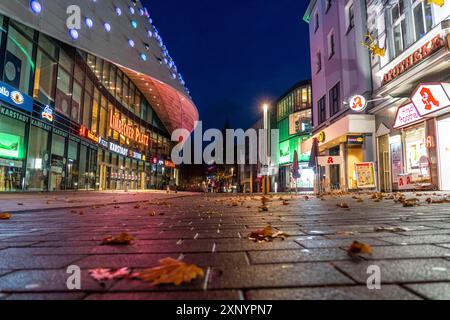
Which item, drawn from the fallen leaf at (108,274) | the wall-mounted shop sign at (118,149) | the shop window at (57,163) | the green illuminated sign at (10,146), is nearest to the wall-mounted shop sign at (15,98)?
the green illuminated sign at (10,146)

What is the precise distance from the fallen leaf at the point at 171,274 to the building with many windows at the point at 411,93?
12.2 metres

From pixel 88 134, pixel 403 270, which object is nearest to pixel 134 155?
pixel 88 134

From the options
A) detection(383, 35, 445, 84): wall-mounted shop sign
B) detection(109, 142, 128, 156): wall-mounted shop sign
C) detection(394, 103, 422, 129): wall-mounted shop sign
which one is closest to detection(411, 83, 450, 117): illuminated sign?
detection(394, 103, 422, 129): wall-mounted shop sign

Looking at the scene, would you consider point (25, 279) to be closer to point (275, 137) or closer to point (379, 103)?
point (379, 103)

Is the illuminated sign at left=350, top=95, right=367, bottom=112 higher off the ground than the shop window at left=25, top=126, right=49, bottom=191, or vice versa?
the illuminated sign at left=350, top=95, right=367, bottom=112

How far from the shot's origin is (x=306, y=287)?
1.21 meters

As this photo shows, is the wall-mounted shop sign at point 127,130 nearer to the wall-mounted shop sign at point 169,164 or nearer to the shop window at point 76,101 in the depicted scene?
the shop window at point 76,101

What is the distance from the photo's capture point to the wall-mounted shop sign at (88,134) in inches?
923

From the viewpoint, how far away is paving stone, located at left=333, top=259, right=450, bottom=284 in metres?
1.30

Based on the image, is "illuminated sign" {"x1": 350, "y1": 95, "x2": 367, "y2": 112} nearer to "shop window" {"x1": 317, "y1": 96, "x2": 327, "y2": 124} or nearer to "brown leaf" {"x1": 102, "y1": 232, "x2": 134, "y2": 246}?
"shop window" {"x1": 317, "y1": 96, "x2": 327, "y2": 124}

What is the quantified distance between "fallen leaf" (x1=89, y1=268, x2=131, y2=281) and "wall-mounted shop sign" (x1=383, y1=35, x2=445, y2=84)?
12790 millimetres

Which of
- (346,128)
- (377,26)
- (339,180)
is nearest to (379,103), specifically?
(346,128)

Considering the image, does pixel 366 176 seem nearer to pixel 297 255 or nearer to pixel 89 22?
pixel 297 255

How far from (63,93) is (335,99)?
19.6 meters
